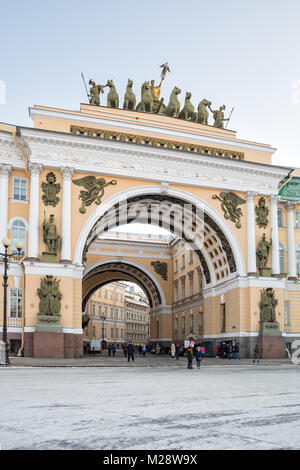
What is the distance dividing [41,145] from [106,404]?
26.1m

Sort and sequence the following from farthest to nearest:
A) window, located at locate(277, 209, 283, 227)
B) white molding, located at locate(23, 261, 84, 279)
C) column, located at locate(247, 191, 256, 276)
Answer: window, located at locate(277, 209, 283, 227)
column, located at locate(247, 191, 256, 276)
white molding, located at locate(23, 261, 84, 279)

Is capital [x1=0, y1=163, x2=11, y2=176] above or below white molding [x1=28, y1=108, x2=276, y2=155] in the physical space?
below

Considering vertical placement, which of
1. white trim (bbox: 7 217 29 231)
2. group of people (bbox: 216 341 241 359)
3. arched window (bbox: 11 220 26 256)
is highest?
white trim (bbox: 7 217 29 231)

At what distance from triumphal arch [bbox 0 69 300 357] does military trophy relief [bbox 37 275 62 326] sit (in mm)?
60

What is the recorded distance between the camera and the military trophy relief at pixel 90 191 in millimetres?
33656

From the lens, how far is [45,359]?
28781 mm

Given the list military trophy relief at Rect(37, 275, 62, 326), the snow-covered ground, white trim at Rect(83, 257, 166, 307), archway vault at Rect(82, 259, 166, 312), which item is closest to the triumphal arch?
military trophy relief at Rect(37, 275, 62, 326)

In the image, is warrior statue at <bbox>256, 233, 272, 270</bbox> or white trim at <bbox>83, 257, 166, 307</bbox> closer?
warrior statue at <bbox>256, 233, 272, 270</bbox>

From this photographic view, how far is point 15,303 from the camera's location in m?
31.8

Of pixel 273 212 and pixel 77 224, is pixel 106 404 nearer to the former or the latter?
pixel 77 224

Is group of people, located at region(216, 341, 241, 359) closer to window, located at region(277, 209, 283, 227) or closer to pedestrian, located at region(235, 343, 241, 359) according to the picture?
pedestrian, located at region(235, 343, 241, 359)

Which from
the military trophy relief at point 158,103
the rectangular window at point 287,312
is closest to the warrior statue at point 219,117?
the military trophy relief at point 158,103

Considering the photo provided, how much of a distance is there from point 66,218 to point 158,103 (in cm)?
1368

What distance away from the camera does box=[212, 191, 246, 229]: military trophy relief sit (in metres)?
37.3
